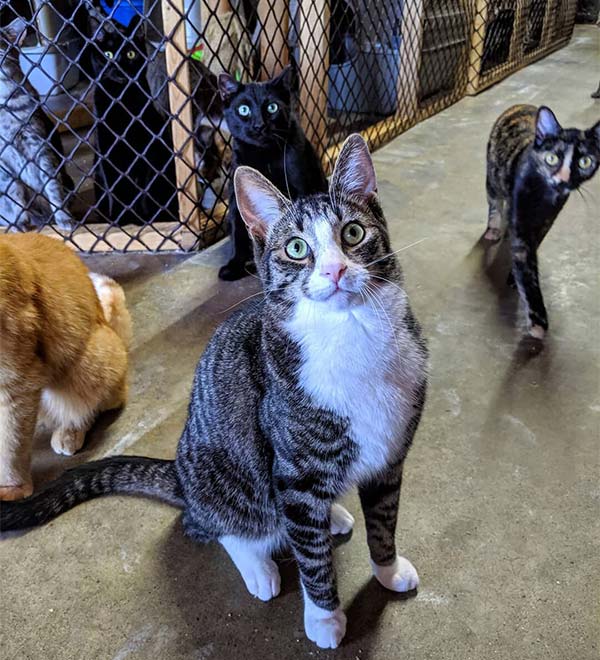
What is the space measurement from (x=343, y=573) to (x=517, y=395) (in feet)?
2.82

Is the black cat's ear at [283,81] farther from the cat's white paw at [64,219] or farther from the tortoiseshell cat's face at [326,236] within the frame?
the tortoiseshell cat's face at [326,236]

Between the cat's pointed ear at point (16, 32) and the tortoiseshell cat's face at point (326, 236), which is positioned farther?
the cat's pointed ear at point (16, 32)

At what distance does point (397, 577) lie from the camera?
126 cm

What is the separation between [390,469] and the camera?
1.13 m

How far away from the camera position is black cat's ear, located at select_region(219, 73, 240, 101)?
2.38 metres

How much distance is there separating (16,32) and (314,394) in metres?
2.47

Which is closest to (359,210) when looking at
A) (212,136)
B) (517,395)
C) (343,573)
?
(343,573)

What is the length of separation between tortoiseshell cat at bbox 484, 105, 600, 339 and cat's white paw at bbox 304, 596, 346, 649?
1.37 m

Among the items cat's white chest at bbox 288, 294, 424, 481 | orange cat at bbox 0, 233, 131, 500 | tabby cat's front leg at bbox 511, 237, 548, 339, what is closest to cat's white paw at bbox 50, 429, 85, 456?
orange cat at bbox 0, 233, 131, 500

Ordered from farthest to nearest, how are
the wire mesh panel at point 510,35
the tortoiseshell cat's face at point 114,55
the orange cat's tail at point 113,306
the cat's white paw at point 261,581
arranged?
1. the wire mesh panel at point 510,35
2. the tortoiseshell cat's face at point 114,55
3. the orange cat's tail at point 113,306
4. the cat's white paw at point 261,581

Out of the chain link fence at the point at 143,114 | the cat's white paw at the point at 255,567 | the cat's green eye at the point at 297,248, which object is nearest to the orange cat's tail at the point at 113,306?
the chain link fence at the point at 143,114

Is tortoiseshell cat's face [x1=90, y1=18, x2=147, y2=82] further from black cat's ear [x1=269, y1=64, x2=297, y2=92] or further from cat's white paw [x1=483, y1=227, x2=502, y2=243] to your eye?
cat's white paw [x1=483, y1=227, x2=502, y2=243]

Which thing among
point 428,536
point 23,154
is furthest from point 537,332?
point 23,154

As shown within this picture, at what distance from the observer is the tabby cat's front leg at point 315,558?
1.06m
